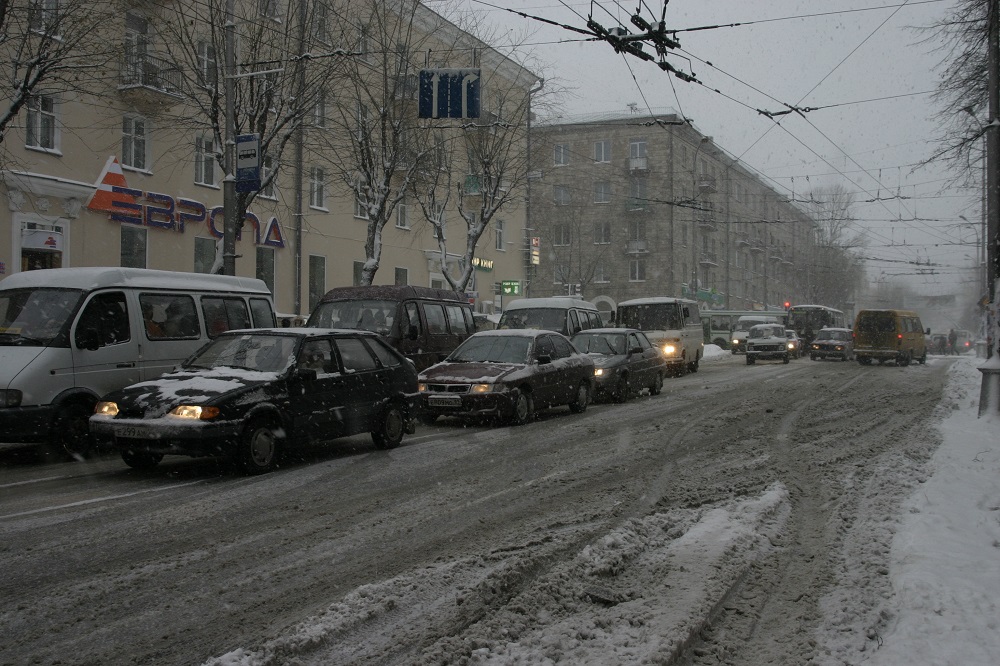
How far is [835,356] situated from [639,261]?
21.5 meters

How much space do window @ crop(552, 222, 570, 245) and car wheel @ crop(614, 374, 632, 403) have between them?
136 feet

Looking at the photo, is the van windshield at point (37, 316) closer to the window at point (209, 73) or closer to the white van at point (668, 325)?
the window at point (209, 73)

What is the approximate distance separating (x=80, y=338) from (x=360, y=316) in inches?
225

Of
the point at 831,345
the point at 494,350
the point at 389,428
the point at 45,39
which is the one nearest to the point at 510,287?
the point at 831,345

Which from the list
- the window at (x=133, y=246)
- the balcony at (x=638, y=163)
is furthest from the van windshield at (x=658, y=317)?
the balcony at (x=638, y=163)

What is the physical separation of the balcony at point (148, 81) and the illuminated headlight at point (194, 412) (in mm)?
11257

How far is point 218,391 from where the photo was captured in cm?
855

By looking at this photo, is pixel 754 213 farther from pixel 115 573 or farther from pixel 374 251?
pixel 115 573

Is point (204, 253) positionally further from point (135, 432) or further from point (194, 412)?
point (194, 412)

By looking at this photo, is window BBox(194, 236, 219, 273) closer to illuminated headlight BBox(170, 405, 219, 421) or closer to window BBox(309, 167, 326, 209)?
window BBox(309, 167, 326, 209)

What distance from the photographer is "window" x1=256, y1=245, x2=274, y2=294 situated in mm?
27344

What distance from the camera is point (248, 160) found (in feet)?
53.3

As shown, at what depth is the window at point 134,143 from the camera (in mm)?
22625

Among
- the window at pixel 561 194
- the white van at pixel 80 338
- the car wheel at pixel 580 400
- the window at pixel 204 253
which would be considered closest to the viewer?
the white van at pixel 80 338
